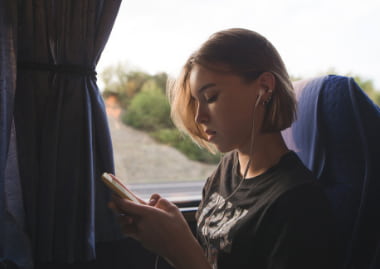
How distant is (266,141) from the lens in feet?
2.80

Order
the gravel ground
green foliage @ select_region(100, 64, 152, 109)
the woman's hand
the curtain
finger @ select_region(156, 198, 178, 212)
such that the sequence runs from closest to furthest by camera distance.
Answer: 1. the woman's hand
2. finger @ select_region(156, 198, 178, 212)
3. the curtain
4. green foliage @ select_region(100, 64, 152, 109)
5. the gravel ground

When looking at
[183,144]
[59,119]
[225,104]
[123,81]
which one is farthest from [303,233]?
[123,81]

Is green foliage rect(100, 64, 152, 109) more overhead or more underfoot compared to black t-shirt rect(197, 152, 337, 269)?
more overhead

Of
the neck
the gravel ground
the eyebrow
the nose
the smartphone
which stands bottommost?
the gravel ground

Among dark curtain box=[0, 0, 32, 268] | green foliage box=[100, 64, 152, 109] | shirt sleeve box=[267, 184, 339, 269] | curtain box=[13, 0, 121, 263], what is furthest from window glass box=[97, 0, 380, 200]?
shirt sleeve box=[267, 184, 339, 269]

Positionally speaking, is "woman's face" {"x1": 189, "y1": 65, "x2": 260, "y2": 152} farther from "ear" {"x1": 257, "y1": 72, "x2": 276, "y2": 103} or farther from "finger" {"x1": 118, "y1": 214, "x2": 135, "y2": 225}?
"finger" {"x1": 118, "y1": 214, "x2": 135, "y2": 225}

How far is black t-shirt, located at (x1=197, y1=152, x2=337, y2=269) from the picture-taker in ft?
2.12

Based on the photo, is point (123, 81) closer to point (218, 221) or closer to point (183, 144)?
point (183, 144)

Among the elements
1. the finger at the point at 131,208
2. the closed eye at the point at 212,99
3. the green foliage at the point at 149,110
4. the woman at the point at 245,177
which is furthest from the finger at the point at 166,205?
the green foliage at the point at 149,110

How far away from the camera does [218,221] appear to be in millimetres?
881

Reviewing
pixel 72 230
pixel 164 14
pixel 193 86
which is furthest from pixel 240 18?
pixel 72 230

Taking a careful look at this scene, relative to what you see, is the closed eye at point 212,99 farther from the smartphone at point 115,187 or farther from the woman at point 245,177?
the smartphone at point 115,187

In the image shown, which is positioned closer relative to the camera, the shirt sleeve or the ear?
the shirt sleeve

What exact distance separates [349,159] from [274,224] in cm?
34
